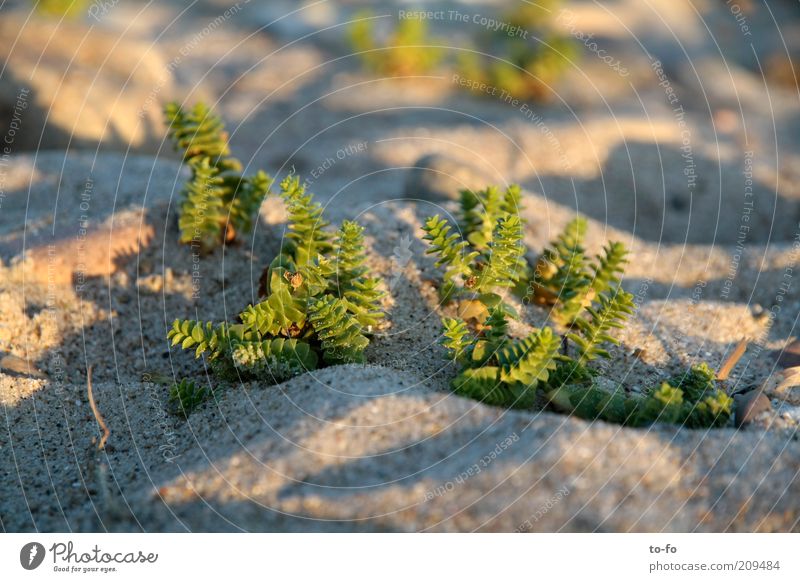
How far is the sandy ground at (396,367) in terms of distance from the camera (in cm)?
264

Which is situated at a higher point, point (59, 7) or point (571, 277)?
point (59, 7)

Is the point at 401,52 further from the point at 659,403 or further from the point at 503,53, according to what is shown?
the point at 659,403

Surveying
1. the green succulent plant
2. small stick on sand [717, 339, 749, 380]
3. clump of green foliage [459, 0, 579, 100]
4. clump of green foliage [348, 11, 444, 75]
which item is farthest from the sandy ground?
clump of green foliage [348, 11, 444, 75]

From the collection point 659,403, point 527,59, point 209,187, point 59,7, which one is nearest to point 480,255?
point 659,403

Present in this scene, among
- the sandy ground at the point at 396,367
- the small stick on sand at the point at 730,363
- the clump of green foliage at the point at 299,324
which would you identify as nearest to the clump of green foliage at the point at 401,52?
the sandy ground at the point at 396,367

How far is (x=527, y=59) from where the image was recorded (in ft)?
26.2

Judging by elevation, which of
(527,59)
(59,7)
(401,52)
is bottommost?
(527,59)

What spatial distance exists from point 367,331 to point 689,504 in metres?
1.50

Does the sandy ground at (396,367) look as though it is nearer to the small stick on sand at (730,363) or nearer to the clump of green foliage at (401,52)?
the small stick on sand at (730,363)

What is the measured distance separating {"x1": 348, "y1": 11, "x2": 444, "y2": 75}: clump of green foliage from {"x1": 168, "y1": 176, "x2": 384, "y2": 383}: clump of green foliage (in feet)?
17.1

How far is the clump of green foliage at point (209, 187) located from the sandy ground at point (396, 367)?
0.48ft

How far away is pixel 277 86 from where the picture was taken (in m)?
8.38

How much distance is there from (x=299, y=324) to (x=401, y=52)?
5.67 metres

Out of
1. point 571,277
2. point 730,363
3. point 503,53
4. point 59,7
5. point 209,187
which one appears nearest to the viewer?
point 730,363
